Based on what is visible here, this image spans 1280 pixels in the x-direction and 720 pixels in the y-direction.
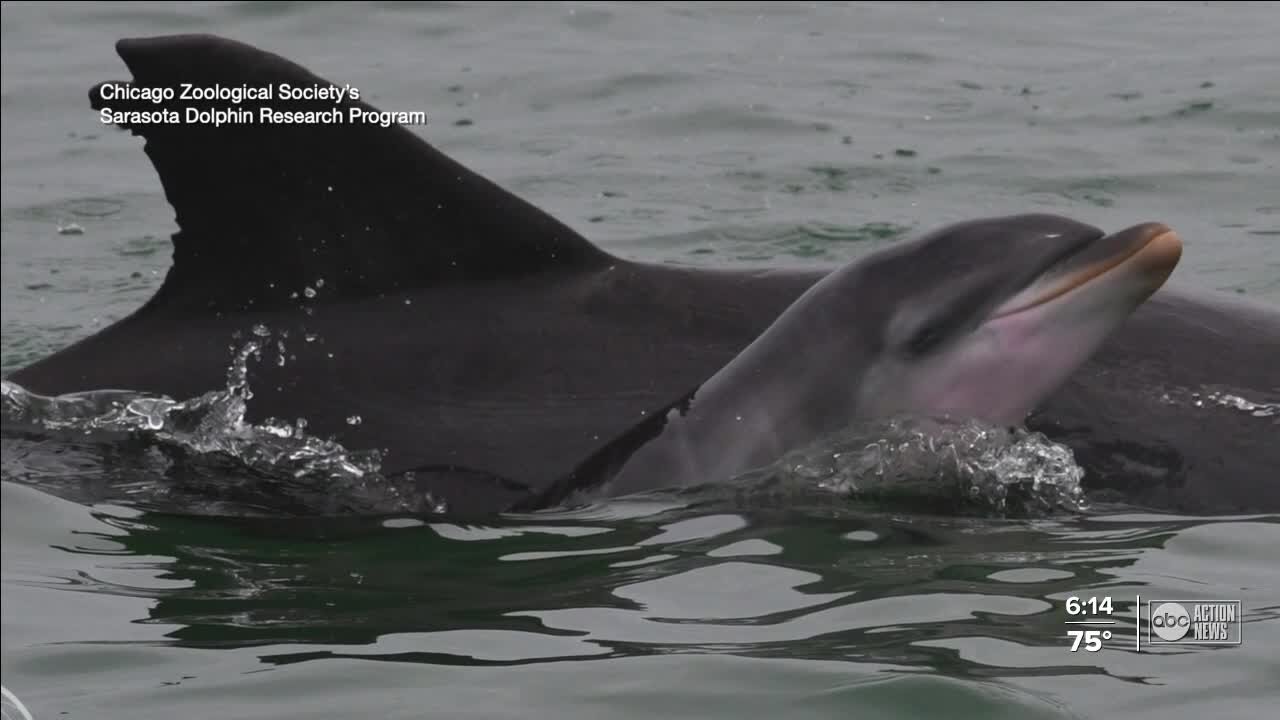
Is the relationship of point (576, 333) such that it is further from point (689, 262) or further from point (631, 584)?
point (689, 262)

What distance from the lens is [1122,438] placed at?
734 centimetres

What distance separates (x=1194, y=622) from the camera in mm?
5879

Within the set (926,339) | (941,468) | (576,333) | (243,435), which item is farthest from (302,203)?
(941,468)

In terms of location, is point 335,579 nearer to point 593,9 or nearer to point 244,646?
point 244,646

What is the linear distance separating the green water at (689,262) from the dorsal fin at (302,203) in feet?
3.45

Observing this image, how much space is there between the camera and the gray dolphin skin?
281 inches

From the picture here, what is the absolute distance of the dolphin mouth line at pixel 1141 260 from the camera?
22.4ft

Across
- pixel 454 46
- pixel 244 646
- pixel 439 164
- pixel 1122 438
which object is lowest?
pixel 244 646

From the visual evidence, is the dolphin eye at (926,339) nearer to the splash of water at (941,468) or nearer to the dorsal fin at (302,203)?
the splash of water at (941,468)

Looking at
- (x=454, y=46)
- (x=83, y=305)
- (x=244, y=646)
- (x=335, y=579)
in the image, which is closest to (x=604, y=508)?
(x=335, y=579)

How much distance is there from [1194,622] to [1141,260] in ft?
4.70

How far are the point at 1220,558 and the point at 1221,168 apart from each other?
7.47 meters

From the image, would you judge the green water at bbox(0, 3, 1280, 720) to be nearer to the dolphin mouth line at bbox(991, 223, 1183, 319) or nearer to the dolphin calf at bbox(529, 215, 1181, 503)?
the dolphin calf at bbox(529, 215, 1181, 503)

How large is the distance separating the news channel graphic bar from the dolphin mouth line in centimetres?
124
